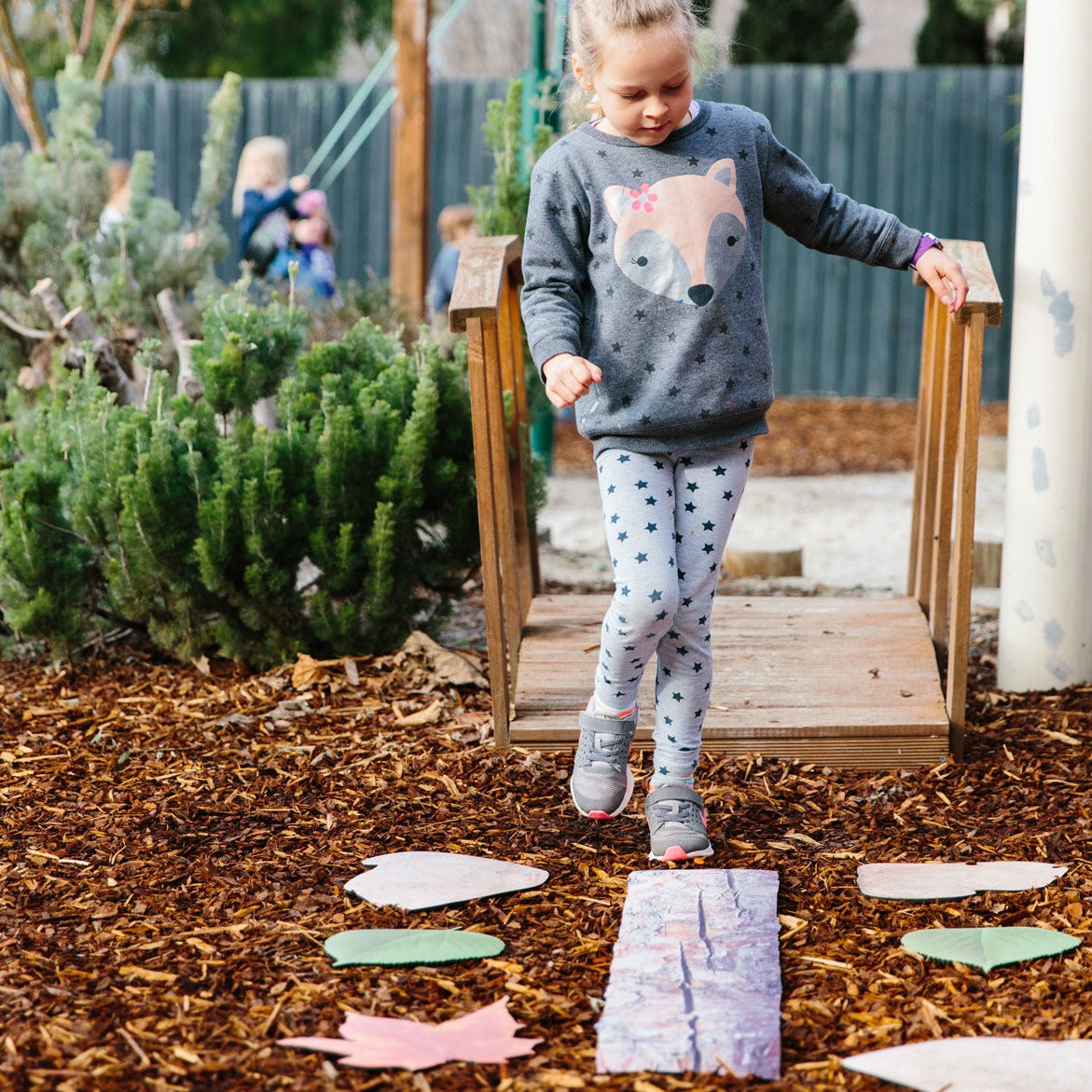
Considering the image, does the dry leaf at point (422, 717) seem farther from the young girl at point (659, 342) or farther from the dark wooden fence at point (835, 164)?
the dark wooden fence at point (835, 164)

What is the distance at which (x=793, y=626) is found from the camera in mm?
4000

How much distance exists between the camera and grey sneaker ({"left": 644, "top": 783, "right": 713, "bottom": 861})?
279 centimetres

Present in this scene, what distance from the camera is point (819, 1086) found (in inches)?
76.9

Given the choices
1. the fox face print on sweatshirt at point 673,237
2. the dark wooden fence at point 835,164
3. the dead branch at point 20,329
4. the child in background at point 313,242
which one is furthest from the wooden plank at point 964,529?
the dark wooden fence at point 835,164

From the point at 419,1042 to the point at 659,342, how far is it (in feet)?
4.33

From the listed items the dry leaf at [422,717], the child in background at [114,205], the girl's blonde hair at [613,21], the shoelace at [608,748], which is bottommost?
the dry leaf at [422,717]

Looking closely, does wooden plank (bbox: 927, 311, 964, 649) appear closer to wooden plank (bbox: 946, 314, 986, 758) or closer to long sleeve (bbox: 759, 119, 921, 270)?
wooden plank (bbox: 946, 314, 986, 758)

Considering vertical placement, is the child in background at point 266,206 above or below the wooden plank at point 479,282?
above

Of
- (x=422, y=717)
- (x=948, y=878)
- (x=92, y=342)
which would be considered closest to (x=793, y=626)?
(x=422, y=717)

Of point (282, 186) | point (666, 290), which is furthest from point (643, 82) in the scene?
point (282, 186)

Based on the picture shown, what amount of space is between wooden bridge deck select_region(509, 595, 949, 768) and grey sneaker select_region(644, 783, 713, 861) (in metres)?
0.46

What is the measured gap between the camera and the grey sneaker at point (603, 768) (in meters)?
2.84

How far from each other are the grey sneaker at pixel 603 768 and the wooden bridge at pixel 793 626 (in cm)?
42

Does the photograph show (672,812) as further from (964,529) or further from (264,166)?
(264,166)
